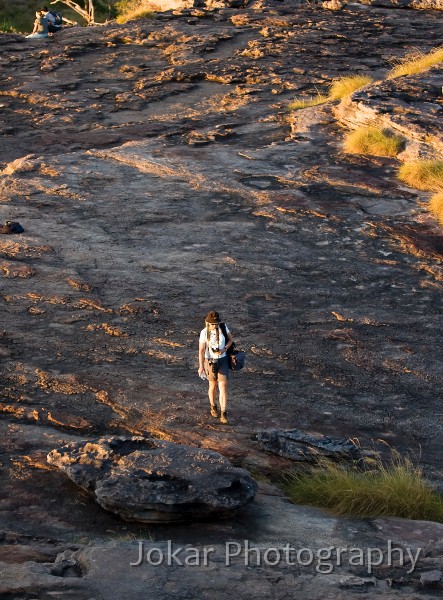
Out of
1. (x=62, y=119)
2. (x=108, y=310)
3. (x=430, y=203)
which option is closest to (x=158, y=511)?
(x=108, y=310)

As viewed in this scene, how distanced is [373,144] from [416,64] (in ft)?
16.9

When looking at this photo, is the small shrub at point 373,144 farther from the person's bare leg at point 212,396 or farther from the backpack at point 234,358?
the person's bare leg at point 212,396

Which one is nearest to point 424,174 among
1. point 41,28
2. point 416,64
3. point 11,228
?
point 416,64

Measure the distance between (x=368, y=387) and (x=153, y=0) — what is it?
86.3 feet

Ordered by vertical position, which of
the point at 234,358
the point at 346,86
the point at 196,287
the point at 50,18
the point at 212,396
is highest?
the point at 50,18

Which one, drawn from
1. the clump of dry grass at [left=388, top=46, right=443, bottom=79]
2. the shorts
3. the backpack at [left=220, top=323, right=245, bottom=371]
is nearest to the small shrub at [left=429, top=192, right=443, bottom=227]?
the backpack at [left=220, top=323, right=245, bottom=371]

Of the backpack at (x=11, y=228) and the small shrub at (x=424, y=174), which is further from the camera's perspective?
the small shrub at (x=424, y=174)

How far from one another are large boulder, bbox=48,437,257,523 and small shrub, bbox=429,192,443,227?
836 centimetres

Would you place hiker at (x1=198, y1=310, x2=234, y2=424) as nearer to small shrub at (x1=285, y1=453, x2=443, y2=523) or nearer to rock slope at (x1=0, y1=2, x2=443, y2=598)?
rock slope at (x1=0, y1=2, x2=443, y2=598)

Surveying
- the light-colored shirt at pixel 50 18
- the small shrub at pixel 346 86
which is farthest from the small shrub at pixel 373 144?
the light-colored shirt at pixel 50 18

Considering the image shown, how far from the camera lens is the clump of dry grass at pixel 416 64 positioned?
72.5ft

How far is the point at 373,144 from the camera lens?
59.9ft

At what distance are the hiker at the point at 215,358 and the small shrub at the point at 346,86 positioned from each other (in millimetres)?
12022

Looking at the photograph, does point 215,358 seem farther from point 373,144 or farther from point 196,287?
point 373,144
